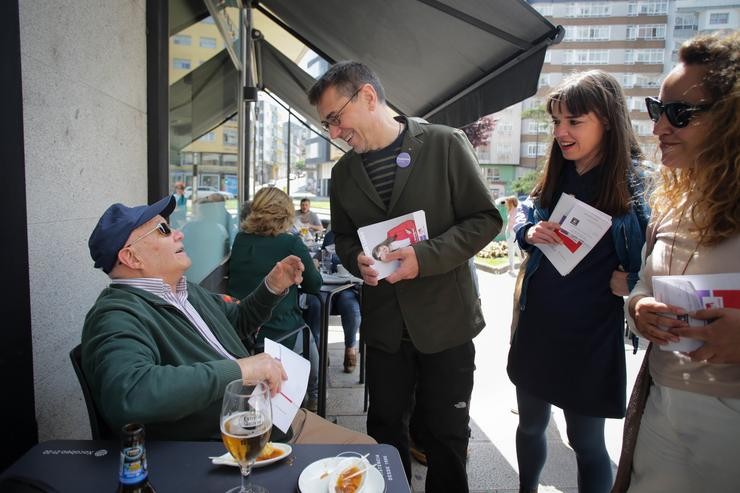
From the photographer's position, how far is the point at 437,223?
208 centimetres

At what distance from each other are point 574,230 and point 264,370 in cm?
132

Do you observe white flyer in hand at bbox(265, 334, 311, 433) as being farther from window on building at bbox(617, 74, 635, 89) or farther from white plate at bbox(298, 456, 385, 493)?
window on building at bbox(617, 74, 635, 89)

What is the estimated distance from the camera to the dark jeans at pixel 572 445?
2.00m

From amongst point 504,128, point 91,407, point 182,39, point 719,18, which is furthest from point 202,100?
point 719,18

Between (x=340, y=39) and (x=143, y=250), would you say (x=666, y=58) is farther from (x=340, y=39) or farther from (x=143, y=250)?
(x=143, y=250)

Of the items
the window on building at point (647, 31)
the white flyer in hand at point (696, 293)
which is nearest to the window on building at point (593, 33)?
the window on building at point (647, 31)

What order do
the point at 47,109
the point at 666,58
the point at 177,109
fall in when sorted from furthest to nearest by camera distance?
the point at 666,58, the point at 177,109, the point at 47,109

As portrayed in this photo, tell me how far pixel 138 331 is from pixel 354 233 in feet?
3.87

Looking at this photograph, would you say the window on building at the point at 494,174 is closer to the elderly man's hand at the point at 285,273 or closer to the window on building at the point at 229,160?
the window on building at the point at 229,160

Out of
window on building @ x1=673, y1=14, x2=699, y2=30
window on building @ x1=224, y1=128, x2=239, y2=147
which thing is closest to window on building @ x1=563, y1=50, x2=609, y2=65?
window on building @ x1=673, y1=14, x2=699, y2=30

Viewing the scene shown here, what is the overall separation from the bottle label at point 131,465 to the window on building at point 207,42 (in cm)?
427

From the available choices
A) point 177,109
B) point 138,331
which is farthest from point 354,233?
point 177,109

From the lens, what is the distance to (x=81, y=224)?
201 centimetres

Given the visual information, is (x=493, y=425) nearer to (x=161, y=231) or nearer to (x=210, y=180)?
(x=161, y=231)
